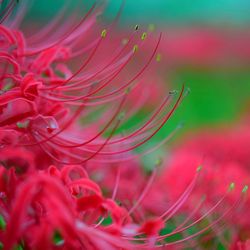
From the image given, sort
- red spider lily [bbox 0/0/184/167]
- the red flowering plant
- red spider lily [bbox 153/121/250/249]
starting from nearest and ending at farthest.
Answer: the red flowering plant → red spider lily [bbox 0/0/184/167] → red spider lily [bbox 153/121/250/249]

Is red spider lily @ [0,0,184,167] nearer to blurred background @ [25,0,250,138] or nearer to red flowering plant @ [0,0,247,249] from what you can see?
red flowering plant @ [0,0,247,249]

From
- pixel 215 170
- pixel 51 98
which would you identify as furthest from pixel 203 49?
pixel 51 98

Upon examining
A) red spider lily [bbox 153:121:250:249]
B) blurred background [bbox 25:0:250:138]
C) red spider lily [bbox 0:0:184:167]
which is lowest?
red spider lily [bbox 153:121:250:249]

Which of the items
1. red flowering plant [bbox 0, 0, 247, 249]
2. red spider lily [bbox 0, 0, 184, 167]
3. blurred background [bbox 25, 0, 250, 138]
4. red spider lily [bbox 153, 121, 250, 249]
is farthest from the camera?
blurred background [bbox 25, 0, 250, 138]

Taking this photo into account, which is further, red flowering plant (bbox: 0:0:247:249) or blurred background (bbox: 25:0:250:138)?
blurred background (bbox: 25:0:250:138)

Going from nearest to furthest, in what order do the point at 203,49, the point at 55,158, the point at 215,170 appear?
1. the point at 55,158
2. the point at 215,170
3. the point at 203,49

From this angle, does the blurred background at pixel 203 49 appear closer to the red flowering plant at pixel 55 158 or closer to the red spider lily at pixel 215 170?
the red spider lily at pixel 215 170

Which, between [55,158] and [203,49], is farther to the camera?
[203,49]

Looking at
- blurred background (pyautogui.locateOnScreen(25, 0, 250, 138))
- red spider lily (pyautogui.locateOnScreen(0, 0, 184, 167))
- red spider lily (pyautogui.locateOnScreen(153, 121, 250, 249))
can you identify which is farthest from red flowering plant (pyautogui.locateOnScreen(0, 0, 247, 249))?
blurred background (pyautogui.locateOnScreen(25, 0, 250, 138))

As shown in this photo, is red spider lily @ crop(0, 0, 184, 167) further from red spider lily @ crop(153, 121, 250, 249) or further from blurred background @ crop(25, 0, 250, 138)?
blurred background @ crop(25, 0, 250, 138)

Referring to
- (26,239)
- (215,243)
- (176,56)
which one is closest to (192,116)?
(176,56)

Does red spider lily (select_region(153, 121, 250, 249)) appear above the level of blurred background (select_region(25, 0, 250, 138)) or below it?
below

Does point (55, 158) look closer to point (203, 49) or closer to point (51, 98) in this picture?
point (51, 98)
